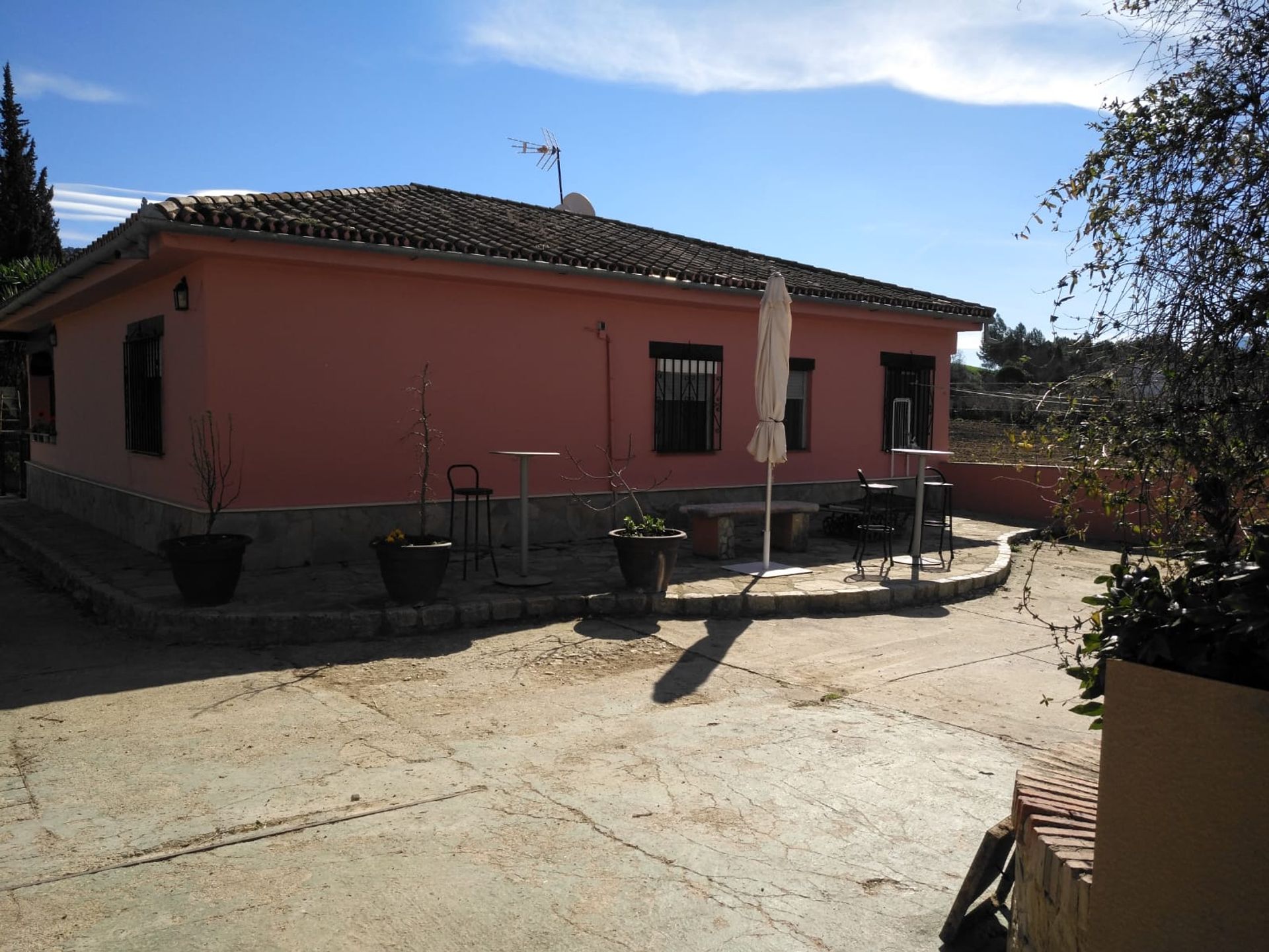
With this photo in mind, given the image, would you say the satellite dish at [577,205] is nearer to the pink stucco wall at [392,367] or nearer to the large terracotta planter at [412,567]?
the pink stucco wall at [392,367]

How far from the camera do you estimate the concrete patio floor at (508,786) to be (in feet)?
10.7

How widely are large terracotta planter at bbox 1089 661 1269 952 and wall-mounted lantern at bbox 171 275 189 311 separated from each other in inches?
369

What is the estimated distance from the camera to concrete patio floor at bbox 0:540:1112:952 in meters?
3.27

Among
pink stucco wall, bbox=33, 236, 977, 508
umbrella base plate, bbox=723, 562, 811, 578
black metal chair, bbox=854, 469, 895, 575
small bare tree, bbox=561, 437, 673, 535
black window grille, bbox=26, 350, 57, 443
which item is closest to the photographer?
pink stucco wall, bbox=33, 236, 977, 508

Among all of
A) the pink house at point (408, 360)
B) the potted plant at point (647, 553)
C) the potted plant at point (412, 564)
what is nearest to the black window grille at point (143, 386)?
the pink house at point (408, 360)

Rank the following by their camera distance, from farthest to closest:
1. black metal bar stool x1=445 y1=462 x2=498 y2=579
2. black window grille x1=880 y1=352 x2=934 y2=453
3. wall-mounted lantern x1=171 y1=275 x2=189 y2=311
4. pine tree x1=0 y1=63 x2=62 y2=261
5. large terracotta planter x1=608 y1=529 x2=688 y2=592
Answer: pine tree x1=0 y1=63 x2=62 y2=261
black window grille x1=880 y1=352 x2=934 y2=453
wall-mounted lantern x1=171 y1=275 x2=189 y2=311
black metal bar stool x1=445 y1=462 x2=498 y2=579
large terracotta planter x1=608 y1=529 x2=688 y2=592

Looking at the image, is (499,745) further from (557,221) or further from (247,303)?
(557,221)

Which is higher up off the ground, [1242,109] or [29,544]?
[1242,109]

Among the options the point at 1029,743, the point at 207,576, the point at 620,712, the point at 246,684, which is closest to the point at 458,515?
the point at 207,576

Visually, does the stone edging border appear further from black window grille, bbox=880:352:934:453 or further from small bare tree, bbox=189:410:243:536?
black window grille, bbox=880:352:934:453

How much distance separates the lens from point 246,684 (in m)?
6.10

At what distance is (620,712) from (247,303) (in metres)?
6.05

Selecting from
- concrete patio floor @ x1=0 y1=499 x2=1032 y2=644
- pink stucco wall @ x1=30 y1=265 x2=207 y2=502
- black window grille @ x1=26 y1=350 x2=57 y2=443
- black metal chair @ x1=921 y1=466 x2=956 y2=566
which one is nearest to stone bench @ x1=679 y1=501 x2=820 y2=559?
concrete patio floor @ x1=0 y1=499 x2=1032 y2=644

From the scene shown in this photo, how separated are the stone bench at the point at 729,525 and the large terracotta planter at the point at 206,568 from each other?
16.4 feet
